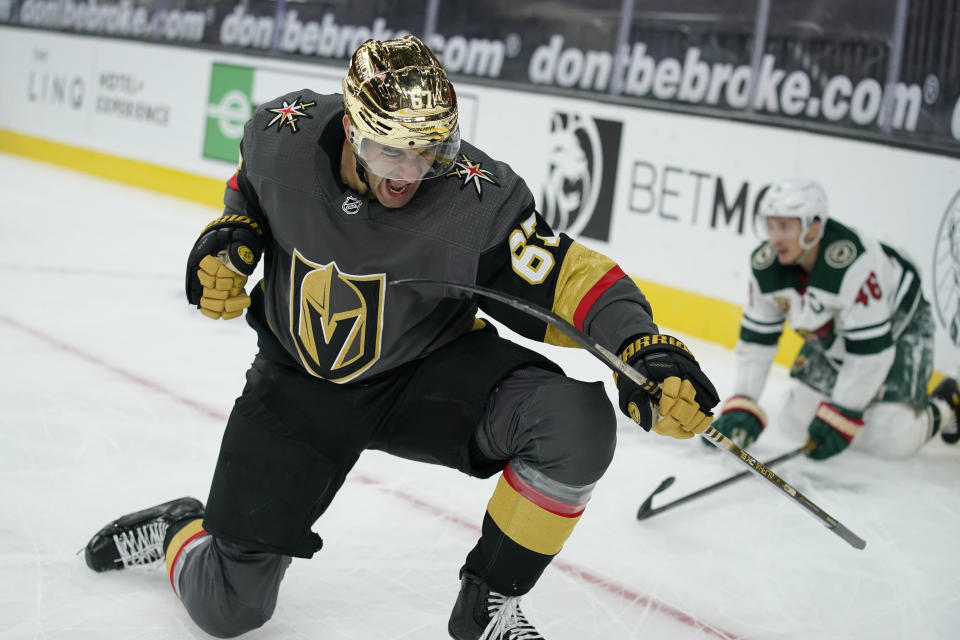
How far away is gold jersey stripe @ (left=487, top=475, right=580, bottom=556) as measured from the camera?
1.73m

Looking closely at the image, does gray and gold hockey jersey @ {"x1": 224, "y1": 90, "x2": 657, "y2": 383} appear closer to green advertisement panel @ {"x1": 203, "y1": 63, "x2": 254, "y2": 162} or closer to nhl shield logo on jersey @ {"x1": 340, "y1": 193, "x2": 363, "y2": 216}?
nhl shield logo on jersey @ {"x1": 340, "y1": 193, "x2": 363, "y2": 216}

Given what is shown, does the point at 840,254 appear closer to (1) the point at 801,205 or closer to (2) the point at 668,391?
(1) the point at 801,205

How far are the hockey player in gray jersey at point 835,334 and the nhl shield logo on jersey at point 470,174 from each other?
1.80 meters

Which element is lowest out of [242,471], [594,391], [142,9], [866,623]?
[866,623]

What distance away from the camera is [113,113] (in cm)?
892

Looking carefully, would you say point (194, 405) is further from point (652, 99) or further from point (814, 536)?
point (652, 99)

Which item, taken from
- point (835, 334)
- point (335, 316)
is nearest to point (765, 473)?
point (335, 316)

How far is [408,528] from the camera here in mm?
2547

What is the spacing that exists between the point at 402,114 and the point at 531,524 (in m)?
0.73

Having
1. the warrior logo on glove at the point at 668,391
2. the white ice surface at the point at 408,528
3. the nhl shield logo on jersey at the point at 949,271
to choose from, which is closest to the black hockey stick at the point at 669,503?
the white ice surface at the point at 408,528

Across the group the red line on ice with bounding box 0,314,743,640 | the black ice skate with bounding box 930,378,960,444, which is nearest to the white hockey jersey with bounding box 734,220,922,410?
the black ice skate with bounding box 930,378,960,444

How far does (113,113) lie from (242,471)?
777 cm

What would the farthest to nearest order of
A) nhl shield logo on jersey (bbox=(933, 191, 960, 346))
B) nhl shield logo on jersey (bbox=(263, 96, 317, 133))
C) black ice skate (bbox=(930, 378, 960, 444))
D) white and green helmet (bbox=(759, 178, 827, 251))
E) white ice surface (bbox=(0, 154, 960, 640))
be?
nhl shield logo on jersey (bbox=(933, 191, 960, 346))
black ice skate (bbox=(930, 378, 960, 444))
white and green helmet (bbox=(759, 178, 827, 251))
white ice surface (bbox=(0, 154, 960, 640))
nhl shield logo on jersey (bbox=(263, 96, 317, 133))

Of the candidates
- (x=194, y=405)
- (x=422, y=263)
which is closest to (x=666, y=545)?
(x=422, y=263)
